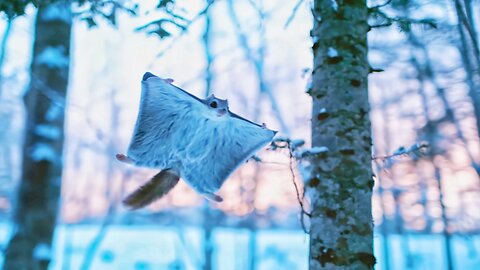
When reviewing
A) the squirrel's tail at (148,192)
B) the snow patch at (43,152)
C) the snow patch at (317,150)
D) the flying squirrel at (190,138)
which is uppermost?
the snow patch at (43,152)

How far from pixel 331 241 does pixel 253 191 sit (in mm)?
10937

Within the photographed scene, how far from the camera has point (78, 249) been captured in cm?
1795

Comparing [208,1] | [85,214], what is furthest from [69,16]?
[85,214]

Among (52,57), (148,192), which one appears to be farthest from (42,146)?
(148,192)

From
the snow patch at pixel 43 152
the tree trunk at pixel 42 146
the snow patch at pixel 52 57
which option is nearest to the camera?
the tree trunk at pixel 42 146

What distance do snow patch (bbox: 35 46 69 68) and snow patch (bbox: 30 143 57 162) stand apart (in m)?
0.68

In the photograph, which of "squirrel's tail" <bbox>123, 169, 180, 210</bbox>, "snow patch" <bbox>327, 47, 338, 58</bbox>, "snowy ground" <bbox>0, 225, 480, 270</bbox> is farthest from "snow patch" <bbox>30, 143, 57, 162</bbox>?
"snowy ground" <bbox>0, 225, 480, 270</bbox>

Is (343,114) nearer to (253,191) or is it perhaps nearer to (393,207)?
(253,191)

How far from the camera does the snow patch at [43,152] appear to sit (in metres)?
3.29

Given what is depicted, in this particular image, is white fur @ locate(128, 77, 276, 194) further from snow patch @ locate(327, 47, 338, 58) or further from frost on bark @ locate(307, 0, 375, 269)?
snow patch @ locate(327, 47, 338, 58)

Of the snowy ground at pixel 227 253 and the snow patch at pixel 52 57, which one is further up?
the snow patch at pixel 52 57

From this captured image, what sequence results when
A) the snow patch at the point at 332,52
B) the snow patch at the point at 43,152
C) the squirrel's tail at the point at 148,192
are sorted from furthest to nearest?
the snow patch at the point at 43,152 → the snow patch at the point at 332,52 → the squirrel's tail at the point at 148,192

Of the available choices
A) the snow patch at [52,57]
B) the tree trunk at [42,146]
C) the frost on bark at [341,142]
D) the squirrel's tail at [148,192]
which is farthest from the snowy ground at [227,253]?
the squirrel's tail at [148,192]

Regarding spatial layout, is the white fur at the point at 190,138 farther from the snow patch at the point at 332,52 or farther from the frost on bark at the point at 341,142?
the snow patch at the point at 332,52
